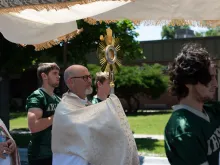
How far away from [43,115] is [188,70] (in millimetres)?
2472

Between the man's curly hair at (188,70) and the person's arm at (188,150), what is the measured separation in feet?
1.05

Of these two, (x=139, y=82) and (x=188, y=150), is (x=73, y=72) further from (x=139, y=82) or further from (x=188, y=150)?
(x=139, y=82)

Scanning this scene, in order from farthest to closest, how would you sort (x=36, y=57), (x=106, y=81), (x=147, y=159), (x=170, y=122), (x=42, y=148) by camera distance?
1. (x=36, y=57)
2. (x=147, y=159)
3. (x=106, y=81)
4. (x=42, y=148)
5. (x=170, y=122)

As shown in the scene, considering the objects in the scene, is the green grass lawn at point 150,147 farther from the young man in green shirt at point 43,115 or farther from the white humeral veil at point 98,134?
the white humeral veil at point 98,134

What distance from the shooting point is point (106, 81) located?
552 cm

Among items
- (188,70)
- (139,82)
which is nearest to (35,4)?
(188,70)

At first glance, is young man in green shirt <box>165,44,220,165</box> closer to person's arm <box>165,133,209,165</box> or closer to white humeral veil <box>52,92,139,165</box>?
person's arm <box>165,133,209,165</box>

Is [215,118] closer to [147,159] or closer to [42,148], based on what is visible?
[42,148]

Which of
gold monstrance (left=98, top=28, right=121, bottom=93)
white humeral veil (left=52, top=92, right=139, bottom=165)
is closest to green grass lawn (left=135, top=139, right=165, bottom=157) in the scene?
gold monstrance (left=98, top=28, right=121, bottom=93)

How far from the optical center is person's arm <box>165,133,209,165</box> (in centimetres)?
223

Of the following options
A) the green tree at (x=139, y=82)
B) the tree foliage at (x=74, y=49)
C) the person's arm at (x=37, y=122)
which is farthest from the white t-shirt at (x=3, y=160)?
the green tree at (x=139, y=82)

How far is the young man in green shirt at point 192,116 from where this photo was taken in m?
2.25

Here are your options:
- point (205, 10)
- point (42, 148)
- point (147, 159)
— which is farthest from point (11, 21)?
point (147, 159)

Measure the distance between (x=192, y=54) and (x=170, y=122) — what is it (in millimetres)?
418
